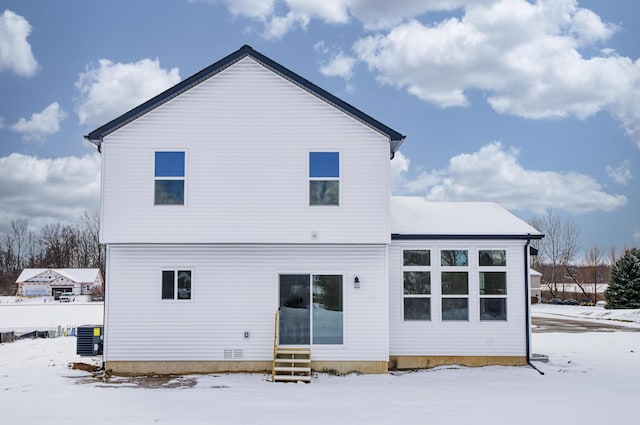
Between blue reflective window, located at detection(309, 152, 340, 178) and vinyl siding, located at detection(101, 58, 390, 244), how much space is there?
0.45ft

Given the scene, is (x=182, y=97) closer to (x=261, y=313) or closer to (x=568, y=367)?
(x=261, y=313)

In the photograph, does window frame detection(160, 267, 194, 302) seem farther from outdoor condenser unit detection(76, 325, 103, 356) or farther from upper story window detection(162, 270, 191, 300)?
outdoor condenser unit detection(76, 325, 103, 356)

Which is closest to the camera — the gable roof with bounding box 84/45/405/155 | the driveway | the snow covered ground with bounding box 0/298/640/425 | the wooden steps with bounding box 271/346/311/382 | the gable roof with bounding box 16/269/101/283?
the snow covered ground with bounding box 0/298/640/425

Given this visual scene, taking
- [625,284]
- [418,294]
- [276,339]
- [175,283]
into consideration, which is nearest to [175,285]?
[175,283]

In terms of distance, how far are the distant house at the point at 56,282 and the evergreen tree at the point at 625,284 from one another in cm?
6313

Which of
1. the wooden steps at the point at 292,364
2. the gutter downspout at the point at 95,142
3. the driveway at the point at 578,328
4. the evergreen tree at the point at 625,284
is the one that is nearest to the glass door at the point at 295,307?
the wooden steps at the point at 292,364

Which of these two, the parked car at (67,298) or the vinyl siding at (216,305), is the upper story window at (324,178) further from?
the parked car at (67,298)

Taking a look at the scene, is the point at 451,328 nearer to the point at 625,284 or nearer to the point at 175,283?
the point at 175,283

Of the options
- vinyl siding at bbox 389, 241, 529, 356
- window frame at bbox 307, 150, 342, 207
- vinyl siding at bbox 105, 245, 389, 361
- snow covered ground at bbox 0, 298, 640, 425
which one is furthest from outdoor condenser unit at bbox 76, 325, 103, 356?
vinyl siding at bbox 389, 241, 529, 356

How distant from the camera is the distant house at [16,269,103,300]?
78.8 m

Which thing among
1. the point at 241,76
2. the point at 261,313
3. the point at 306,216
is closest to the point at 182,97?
the point at 241,76

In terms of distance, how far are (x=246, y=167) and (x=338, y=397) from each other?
578 centimetres

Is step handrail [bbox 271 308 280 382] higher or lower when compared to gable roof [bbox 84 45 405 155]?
lower

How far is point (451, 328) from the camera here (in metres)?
15.2
